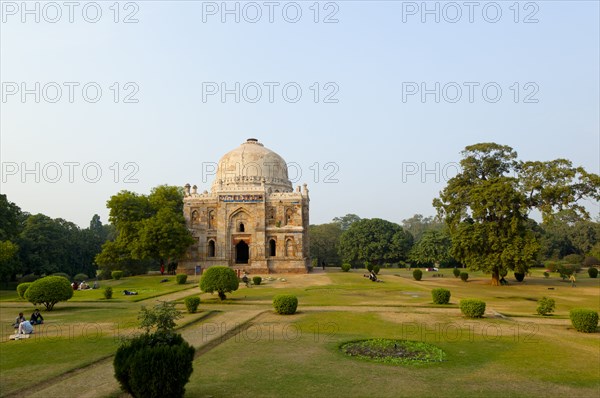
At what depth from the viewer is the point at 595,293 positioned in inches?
1143

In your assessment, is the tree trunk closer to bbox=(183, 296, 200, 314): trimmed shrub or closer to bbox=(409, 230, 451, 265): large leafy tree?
bbox=(409, 230, 451, 265): large leafy tree

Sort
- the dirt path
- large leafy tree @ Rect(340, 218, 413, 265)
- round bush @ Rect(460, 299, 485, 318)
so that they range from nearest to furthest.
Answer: the dirt path → round bush @ Rect(460, 299, 485, 318) → large leafy tree @ Rect(340, 218, 413, 265)

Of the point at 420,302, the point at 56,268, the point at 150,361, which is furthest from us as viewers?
the point at 56,268

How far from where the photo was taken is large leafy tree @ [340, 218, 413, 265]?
58.7 m

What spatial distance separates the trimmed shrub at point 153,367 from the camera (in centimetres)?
781

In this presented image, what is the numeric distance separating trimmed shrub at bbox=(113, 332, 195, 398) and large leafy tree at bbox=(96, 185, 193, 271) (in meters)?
33.1

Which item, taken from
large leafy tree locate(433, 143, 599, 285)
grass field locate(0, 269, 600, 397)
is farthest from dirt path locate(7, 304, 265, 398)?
large leafy tree locate(433, 143, 599, 285)

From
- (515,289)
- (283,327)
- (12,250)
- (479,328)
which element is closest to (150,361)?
(283,327)

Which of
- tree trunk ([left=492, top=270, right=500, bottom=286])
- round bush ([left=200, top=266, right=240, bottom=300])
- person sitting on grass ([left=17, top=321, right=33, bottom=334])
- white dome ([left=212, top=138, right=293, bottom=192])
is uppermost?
white dome ([left=212, top=138, right=293, bottom=192])

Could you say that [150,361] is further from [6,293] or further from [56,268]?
[56,268]

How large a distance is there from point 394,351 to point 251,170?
1615 inches

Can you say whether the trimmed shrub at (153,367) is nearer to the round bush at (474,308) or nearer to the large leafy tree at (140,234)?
the round bush at (474,308)

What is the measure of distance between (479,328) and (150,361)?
12.6m

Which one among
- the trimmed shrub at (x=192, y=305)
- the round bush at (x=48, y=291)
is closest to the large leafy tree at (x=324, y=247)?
the trimmed shrub at (x=192, y=305)
